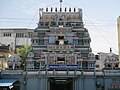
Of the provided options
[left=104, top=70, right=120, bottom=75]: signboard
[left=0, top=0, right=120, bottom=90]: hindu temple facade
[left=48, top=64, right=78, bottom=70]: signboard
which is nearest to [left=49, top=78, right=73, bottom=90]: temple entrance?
[left=0, top=0, right=120, bottom=90]: hindu temple facade

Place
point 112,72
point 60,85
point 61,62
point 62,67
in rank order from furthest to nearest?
1. point 60,85
2. point 61,62
3. point 62,67
4. point 112,72

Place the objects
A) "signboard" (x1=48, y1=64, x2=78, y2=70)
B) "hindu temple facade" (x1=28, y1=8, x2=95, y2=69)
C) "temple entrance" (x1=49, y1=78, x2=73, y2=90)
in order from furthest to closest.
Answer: "temple entrance" (x1=49, y1=78, x2=73, y2=90)
"hindu temple facade" (x1=28, y1=8, x2=95, y2=69)
"signboard" (x1=48, y1=64, x2=78, y2=70)

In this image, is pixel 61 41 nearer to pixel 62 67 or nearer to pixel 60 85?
pixel 62 67

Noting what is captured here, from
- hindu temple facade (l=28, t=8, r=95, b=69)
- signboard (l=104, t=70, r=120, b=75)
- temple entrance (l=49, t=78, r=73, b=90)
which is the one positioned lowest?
temple entrance (l=49, t=78, r=73, b=90)

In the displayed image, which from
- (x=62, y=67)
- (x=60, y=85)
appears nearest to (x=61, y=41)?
(x=62, y=67)

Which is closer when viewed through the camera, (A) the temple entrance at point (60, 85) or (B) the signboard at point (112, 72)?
(B) the signboard at point (112, 72)

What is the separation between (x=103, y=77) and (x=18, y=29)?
31269 millimetres

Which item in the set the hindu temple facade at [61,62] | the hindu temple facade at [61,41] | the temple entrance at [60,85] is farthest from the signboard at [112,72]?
the temple entrance at [60,85]

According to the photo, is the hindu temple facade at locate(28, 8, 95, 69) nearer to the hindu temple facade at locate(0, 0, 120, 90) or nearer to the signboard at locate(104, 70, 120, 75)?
the hindu temple facade at locate(0, 0, 120, 90)

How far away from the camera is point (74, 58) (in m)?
31.1

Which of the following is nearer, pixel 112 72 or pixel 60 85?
pixel 112 72

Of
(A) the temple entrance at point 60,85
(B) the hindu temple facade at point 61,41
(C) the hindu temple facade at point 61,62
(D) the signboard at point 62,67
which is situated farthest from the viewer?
(A) the temple entrance at point 60,85

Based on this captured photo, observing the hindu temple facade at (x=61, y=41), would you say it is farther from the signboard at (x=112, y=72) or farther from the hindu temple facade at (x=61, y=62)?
the signboard at (x=112, y=72)

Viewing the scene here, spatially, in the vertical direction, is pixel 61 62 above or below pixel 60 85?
above
